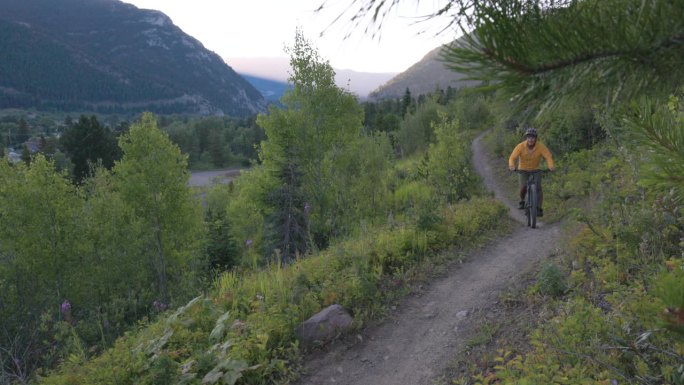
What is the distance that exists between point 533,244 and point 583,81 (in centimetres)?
709

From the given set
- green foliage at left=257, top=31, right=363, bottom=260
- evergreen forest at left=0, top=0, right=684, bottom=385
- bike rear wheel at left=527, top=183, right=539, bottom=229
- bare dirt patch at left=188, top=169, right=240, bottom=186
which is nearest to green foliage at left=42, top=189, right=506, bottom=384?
evergreen forest at left=0, top=0, right=684, bottom=385

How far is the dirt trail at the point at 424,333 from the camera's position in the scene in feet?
14.1

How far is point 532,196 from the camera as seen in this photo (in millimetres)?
8641

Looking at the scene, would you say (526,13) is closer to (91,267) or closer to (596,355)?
(596,355)

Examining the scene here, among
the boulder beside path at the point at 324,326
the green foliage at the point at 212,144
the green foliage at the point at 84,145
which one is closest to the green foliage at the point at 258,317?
the boulder beside path at the point at 324,326

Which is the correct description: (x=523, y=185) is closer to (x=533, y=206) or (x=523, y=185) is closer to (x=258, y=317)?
(x=533, y=206)

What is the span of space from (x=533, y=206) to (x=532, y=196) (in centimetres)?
23

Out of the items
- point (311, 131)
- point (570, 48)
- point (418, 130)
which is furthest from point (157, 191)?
point (418, 130)

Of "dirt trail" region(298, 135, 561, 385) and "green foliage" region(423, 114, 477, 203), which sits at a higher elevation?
"green foliage" region(423, 114, 477, 203)

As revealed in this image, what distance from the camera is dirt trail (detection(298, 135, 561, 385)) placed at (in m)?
4.31

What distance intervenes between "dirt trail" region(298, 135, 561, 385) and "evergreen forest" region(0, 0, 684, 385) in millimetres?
270

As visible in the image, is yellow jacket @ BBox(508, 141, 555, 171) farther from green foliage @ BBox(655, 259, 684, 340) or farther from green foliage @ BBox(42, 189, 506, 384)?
green foliage @ BBox(655, 259, 684, 340)

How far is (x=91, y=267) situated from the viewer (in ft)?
62.2

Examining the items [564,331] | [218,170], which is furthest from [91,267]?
[218,170]
